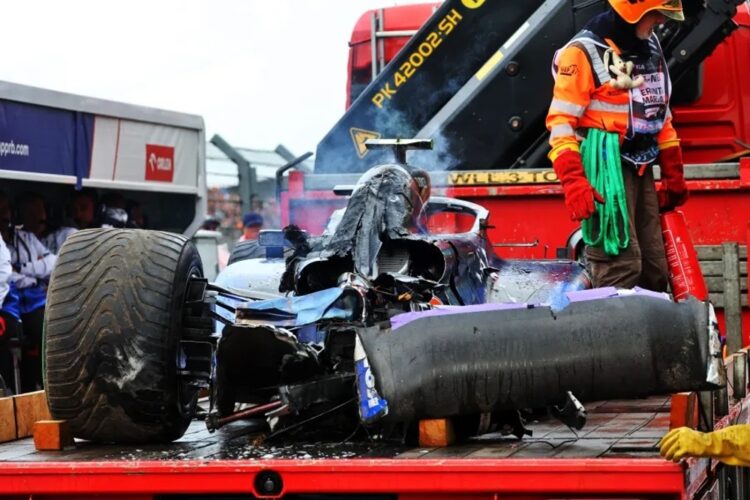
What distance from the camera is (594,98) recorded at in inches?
245

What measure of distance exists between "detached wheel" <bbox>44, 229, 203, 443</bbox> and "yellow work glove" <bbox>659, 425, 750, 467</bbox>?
6.65ft

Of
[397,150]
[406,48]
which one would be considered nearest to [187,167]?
[406,48]

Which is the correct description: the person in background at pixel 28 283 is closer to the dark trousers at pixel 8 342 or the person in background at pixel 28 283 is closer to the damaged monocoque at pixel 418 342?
the dark trousers at pixel 8 342

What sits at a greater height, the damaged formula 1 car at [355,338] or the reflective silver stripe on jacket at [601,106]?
the reflective silver stripe on jacket at [601,106]

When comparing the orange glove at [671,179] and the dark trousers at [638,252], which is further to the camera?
the orange glove at [671,179]

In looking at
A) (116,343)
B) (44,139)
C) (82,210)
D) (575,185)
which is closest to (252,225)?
(82,210)

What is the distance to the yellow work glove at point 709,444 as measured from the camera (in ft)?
13.4

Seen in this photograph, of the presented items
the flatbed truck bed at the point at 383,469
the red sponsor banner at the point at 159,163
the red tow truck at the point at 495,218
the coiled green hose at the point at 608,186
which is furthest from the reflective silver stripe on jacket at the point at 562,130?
the red sponsor banner at the point at 159,163

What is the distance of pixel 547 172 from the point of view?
9.05 m

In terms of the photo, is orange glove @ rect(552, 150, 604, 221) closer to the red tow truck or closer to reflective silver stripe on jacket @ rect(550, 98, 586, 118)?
reflective silver stripe on jacket @ rect(550, 98, 586, 118)

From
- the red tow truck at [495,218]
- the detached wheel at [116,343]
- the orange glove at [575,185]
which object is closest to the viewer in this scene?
the red tow truck at [495,218]

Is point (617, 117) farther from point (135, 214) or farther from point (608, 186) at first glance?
point (135, 214)

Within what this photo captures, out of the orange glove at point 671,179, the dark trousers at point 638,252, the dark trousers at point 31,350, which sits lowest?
the dark trousers at point 31,350

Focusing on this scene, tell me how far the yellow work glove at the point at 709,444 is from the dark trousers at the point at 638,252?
196 centimetres
